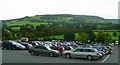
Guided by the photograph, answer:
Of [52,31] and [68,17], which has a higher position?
[68,17]

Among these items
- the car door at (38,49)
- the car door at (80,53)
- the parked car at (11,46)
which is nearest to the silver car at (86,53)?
the car door at (80,53)

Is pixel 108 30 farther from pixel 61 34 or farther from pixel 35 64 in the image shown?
pixel 35 64

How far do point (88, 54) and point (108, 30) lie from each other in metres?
114

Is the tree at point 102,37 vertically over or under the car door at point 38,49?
under

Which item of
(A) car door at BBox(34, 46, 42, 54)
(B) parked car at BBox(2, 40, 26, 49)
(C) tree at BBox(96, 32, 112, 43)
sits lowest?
(C) tree at BBox(96, 32, 112, 43)

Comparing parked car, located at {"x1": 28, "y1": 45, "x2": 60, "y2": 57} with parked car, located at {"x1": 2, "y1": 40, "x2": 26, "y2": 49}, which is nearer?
parked car, located at {"x1": 28, "y1": 45, "x2": 60, "y2": 57}

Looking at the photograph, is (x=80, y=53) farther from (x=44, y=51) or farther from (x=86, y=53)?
(x=44, y=51)

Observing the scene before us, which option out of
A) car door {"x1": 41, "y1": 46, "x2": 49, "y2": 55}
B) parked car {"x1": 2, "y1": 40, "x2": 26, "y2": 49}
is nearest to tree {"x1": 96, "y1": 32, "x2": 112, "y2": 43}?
parked car {"x1": 2, "y1": 40, "x2": 26, "y2": 49}

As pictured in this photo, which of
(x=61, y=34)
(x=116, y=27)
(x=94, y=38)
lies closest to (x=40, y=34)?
(x=61, y=34)

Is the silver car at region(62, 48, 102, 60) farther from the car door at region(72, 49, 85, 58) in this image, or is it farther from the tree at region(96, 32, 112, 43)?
the tree at region(96, 32, 112, 43)

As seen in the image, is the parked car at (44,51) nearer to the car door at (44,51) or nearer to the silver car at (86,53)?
the car door at (44,51)

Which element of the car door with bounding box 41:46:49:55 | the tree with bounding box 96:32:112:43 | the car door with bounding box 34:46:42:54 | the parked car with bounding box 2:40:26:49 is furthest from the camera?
the tree with bounding box 96:32:112:43

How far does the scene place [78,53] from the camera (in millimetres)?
23297

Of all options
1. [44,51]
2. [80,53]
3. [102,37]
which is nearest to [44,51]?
[44,51]
